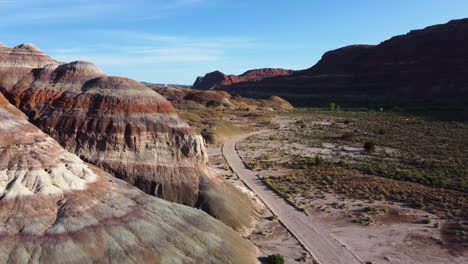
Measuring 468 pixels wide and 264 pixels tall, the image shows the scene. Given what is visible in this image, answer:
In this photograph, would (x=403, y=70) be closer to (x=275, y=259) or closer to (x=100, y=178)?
(x=275, y=259)

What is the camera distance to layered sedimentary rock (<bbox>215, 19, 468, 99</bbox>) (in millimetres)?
135875

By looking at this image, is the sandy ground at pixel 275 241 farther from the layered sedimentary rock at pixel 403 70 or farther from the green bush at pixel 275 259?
the layered sedimentary rock at pixel 403 70

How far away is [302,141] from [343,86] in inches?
4793

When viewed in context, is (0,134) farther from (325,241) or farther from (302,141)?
(302,141)

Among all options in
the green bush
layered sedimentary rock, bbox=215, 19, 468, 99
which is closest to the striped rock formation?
the green bush

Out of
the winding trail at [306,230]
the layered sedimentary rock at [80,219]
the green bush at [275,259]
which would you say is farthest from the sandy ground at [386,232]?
the layered sedimentary rock at [80,219]

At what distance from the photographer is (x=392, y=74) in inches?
6171

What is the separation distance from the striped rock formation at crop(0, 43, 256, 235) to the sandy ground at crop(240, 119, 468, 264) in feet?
19.9

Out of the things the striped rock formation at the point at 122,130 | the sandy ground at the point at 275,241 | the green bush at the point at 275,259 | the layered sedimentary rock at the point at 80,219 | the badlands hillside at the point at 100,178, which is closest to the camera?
the layered sedimentary rock at the point at 80,219

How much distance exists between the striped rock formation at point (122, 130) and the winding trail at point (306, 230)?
2.79 m

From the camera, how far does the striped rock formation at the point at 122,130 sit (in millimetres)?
21500

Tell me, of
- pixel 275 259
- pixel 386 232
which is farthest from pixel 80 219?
pixel 386 232

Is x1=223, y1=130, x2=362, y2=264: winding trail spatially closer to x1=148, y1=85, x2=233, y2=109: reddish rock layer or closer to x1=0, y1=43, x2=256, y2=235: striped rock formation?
x1=0, y1=43, x2=256, y2=235: striped rock formation

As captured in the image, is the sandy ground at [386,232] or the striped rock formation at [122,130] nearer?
the sandy ground at [386,232]
